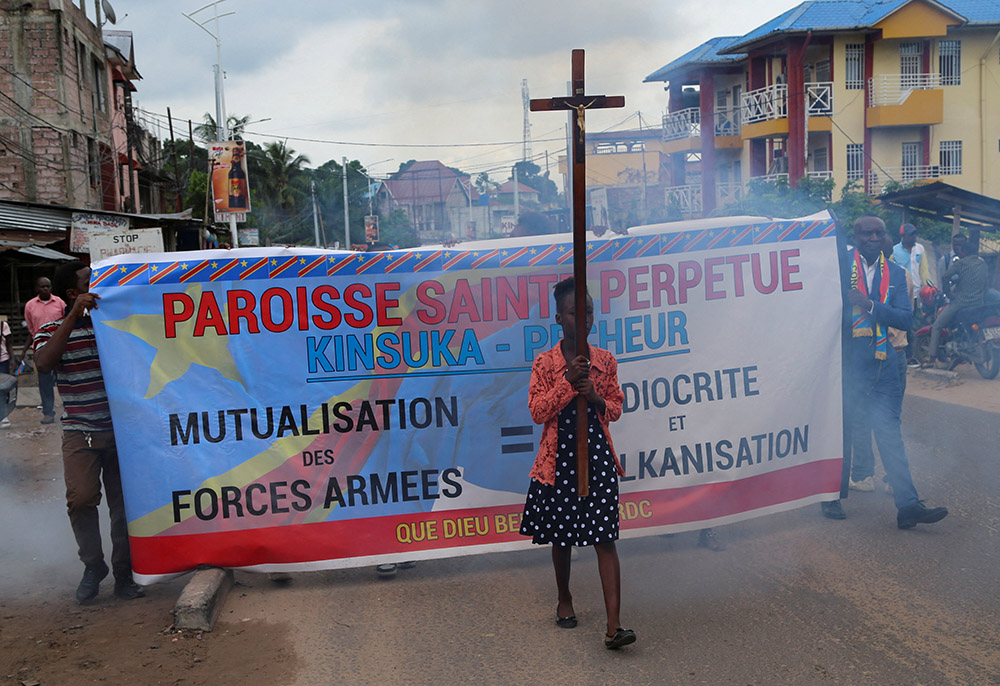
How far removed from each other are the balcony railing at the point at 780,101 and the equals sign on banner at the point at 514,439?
26.9 metres

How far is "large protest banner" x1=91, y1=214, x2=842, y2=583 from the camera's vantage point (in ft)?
A: 16.5

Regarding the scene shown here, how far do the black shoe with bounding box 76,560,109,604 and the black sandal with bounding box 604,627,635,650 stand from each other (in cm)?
277

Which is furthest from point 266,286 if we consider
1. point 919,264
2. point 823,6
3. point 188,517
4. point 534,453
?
point 823,6

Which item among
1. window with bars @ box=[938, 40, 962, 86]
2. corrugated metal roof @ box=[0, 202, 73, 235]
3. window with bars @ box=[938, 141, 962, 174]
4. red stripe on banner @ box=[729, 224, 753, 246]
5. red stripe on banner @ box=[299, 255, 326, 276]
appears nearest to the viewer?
red stripe on banner @ box=[299, 255, 326, 276]

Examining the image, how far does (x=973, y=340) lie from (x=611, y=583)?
363 inches

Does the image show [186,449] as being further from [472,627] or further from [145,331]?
[472,627]

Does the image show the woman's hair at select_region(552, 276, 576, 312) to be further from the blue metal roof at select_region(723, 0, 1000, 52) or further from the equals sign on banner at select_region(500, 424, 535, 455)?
the blue metal roof at select_region(723, 0, 1000, 52)

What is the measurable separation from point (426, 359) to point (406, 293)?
37 centimetres

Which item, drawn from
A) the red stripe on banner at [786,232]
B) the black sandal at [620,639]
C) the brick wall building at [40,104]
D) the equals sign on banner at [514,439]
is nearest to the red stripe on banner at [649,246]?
the red stripe on banner at [786,232]

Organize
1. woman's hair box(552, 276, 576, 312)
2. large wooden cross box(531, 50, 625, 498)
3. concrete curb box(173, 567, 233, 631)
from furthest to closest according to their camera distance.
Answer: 1. concrete curb box(173, 567, 233, 631)
2. woman's hair box(552, 276, 576, 312)
3. large wooden cross box(531, 50, 625, 498)

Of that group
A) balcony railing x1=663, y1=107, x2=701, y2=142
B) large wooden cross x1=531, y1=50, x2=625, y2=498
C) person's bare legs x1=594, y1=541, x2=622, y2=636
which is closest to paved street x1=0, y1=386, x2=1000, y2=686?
person's bare legs x1=594, y1=541, x2=622, y2=636

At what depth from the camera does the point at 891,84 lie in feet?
100

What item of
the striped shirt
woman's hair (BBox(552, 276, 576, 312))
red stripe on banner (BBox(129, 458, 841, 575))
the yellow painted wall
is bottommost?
red stripe on banner (BBox(129, 458, 841, 575))

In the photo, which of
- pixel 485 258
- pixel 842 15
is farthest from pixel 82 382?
pixel 842 15
